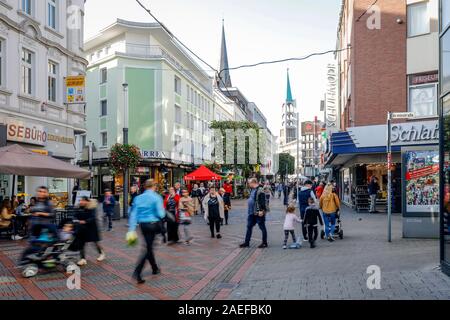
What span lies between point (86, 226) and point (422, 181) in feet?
28.1

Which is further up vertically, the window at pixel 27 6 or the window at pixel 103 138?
the window at pixel 27 6

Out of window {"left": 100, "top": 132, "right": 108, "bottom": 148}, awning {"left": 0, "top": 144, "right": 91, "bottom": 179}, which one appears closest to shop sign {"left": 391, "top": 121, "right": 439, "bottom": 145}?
awning {"left": 0, "top": 144, "right": 91, "bottom": 179}

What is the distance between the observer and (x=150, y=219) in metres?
7.91

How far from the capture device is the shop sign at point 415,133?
1894 cm

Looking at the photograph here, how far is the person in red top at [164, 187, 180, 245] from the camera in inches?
505

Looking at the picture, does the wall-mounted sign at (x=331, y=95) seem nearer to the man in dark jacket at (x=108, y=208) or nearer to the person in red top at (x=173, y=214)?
the man in dark jacket at (x=108, y=208)

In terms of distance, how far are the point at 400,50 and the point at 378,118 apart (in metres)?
3.30

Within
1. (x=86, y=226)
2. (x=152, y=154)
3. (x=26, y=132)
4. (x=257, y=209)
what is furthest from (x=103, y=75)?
(x=86, y=226)

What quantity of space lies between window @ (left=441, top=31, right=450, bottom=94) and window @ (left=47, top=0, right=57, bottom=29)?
17007 millimetres

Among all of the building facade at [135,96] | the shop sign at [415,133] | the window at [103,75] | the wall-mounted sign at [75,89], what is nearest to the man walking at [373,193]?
the shop sign at [415,133]

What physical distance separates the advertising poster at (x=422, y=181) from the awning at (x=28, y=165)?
9.57 m

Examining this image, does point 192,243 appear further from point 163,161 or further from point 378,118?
point 163,161

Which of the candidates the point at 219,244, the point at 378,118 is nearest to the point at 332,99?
the point at 378,118

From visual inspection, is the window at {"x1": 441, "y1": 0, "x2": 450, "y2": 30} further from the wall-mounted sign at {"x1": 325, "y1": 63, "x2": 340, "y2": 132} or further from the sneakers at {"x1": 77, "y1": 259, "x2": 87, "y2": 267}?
the wall-mounted sign at {"x1": 325, "y1": 63, "x2": 340, "y2": 132}
